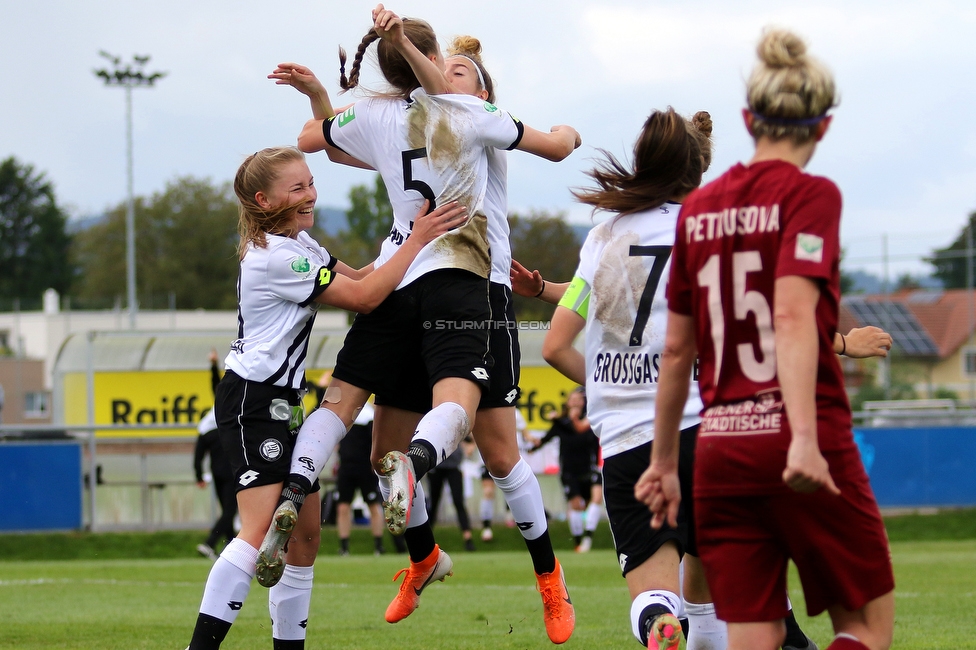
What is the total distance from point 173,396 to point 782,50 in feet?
69.3

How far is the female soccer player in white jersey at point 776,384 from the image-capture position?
290cm

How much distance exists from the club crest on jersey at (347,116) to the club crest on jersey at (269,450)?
4.79 feet

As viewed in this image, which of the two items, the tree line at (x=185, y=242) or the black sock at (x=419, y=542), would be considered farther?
the tree line at (x=185, y=242)

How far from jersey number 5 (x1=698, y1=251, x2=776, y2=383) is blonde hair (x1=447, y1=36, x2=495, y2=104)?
258 cm

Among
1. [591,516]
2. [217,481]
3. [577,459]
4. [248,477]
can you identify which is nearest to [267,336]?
[248,477]

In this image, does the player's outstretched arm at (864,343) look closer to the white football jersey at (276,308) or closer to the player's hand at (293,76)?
the white football jersey at (276,308)

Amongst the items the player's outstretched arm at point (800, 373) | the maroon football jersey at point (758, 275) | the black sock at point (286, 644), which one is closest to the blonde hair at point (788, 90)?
the maroon football jersey at point (758, 275)

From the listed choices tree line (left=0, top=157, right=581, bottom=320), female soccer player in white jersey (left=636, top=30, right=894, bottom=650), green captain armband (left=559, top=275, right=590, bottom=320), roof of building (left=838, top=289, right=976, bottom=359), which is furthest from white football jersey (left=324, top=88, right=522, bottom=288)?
tree line (left=0, top=157, right=581, bottom=320)

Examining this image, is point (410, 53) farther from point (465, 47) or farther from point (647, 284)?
point (647, 284)

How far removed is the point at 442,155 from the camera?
505cm

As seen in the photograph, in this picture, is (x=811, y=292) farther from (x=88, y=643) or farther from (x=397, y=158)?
(x=88, y=643)

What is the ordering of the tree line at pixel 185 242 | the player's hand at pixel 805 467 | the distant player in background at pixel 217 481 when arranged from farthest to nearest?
1. the tree line at pixel 185 242
2. the distant player in background at pixel 217 481
3. the player's hand at pixel 805 467

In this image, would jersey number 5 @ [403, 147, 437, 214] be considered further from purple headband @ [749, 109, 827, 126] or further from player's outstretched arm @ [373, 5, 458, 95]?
purple headband @ [749, 109, 827, 126]

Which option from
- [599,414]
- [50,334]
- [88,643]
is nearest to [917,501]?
[88,643]
